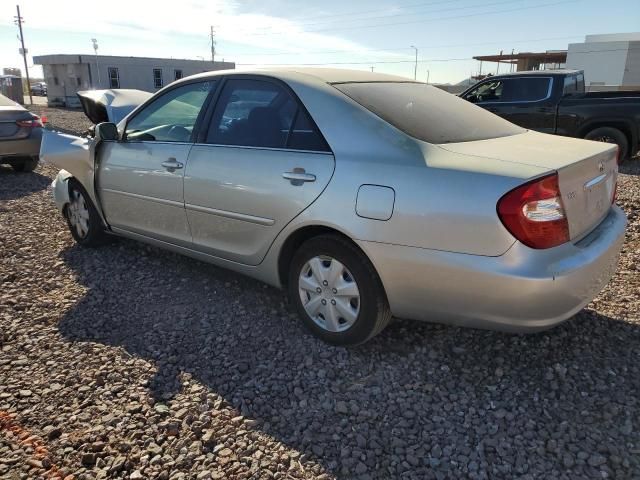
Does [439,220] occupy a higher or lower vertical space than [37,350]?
higher

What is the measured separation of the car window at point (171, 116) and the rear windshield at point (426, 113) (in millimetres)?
1219

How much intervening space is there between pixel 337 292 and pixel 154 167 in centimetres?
184

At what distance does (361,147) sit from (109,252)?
314 centimetres

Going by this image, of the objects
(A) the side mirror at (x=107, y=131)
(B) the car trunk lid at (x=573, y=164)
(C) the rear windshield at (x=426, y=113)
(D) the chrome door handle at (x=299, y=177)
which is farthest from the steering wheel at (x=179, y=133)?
(B) the car trunk lid at (x=573, y=164)

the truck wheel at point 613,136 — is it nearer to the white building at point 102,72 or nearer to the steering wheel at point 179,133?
the steering wheel at point 179,133

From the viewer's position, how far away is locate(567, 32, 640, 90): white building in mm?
45781

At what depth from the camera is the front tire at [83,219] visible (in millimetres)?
4793

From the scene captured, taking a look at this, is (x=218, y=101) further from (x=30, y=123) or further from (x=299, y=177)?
(x=30, y=123)

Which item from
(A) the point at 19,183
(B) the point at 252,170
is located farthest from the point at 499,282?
(A) the point at 19,183

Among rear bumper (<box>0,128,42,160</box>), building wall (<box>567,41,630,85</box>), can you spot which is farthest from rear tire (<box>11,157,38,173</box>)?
building wall (<box>567,41,630,85</box>)

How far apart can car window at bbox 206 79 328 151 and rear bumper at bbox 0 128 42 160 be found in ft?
21.1

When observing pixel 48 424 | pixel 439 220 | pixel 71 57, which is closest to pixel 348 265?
pixel 439 220

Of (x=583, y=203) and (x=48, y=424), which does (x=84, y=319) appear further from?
(x=583, y=203)

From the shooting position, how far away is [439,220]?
2514 millimetres
